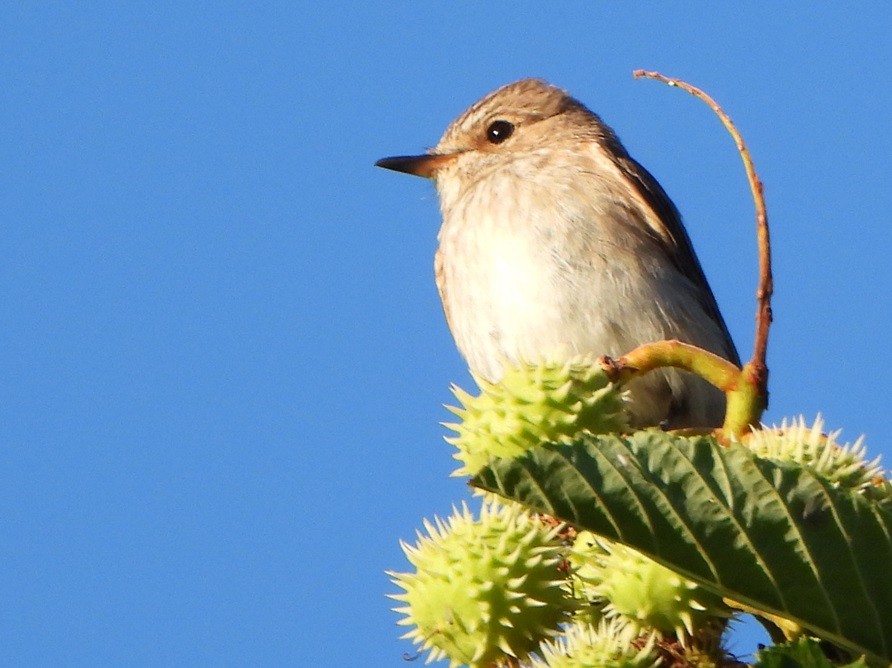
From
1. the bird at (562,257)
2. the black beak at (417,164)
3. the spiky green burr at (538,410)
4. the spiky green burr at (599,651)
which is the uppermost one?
the black beak at (417,164)

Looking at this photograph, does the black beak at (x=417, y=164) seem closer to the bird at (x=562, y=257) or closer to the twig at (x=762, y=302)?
the bird at (x=562, y=257)

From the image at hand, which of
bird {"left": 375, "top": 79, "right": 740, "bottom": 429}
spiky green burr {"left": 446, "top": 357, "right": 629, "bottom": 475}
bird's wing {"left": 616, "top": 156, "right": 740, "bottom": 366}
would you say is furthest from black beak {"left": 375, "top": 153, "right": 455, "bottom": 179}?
spiky green burr {"left": 446, "top": 357, "right": 629, "bottom": 475}

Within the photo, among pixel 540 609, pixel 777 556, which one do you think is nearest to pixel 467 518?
pixel 540 609

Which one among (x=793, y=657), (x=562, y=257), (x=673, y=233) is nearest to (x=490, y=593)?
(x=793, y=657)

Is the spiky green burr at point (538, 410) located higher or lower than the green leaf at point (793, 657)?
higher

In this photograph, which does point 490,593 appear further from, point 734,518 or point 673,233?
point 673,233

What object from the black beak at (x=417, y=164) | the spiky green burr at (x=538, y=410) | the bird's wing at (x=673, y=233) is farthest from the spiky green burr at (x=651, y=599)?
the black beak at (x=417, y=164)

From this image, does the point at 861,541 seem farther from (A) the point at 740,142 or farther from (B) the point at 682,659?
(A) the point at 740,142
